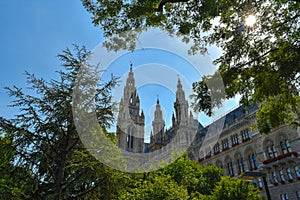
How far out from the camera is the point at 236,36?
29.1ft

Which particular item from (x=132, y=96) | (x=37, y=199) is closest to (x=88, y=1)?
(x=37, y=199)

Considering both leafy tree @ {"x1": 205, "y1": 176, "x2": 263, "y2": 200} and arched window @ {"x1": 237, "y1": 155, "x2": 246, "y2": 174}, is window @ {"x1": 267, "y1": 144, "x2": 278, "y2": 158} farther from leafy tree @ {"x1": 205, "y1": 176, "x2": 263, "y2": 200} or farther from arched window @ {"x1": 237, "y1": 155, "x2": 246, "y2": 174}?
leafy tree @ {"x1": 205, "y1": 176, "x2": 263, "y2": 200}

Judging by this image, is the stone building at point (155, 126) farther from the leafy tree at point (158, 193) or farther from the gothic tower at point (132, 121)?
the leafy tree at point (158, 193)

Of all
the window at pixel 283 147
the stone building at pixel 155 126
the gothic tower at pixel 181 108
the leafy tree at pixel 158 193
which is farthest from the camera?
the gothic tower at pixel 181 108

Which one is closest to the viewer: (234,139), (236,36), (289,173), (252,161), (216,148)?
(236,36)

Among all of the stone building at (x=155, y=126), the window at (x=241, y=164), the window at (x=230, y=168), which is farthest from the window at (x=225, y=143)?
the stone building at (x=155, y=126)

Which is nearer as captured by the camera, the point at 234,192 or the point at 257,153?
the point at 234,192

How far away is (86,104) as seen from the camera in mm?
10625

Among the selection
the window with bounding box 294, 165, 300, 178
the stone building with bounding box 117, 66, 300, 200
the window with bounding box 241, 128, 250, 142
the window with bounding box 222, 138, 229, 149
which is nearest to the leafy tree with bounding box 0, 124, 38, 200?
the stone building with bounding box 117, 66, 300, 200

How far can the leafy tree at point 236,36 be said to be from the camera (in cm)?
829

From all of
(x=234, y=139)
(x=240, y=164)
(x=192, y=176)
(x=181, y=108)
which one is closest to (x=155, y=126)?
(x=181, y=108)

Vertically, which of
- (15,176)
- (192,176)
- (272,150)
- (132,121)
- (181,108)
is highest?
(181,108)

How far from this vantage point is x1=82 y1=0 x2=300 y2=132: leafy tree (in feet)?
27.2

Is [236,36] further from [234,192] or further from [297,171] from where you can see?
[297,171]
